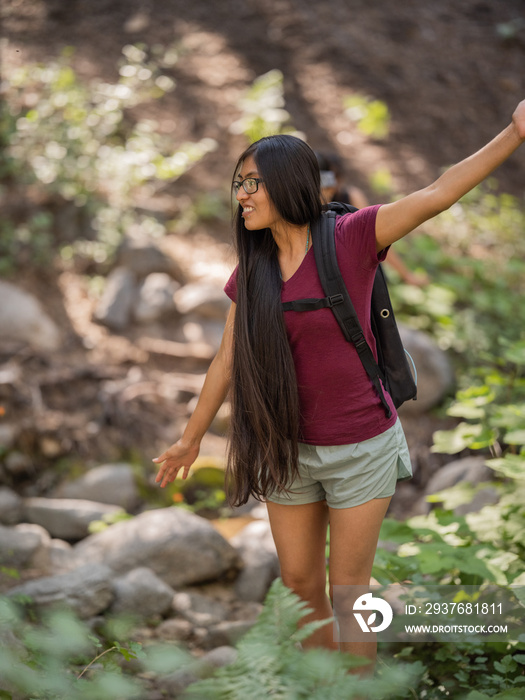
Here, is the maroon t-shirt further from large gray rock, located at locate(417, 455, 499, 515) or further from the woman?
large gray rock, located at locate(417, 455, 499, 515)

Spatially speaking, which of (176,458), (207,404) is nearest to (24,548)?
(176,458)

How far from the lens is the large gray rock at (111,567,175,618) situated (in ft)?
11.6

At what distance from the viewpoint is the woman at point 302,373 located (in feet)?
7.21

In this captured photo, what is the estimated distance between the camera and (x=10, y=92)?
7.54 m

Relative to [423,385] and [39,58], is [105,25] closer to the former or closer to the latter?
[39,58]

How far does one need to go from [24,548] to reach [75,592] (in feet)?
3.20

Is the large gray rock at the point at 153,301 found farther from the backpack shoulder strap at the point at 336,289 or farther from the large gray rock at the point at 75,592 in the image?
the backpack shoulder strap at the point at 336,289

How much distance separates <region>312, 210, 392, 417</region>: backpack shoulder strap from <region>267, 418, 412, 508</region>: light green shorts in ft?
0.73

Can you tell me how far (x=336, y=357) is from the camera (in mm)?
2215

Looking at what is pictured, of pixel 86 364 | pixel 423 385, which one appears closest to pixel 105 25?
pixel 86 364

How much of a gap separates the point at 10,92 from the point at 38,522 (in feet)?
17.3

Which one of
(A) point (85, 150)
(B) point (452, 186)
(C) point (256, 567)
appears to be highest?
(B) point (452, 186)

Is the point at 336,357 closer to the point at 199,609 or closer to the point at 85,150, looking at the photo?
the point at 199,609

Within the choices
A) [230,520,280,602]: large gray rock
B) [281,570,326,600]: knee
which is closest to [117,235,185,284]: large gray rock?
[230,520,280,602]: large gray rock
